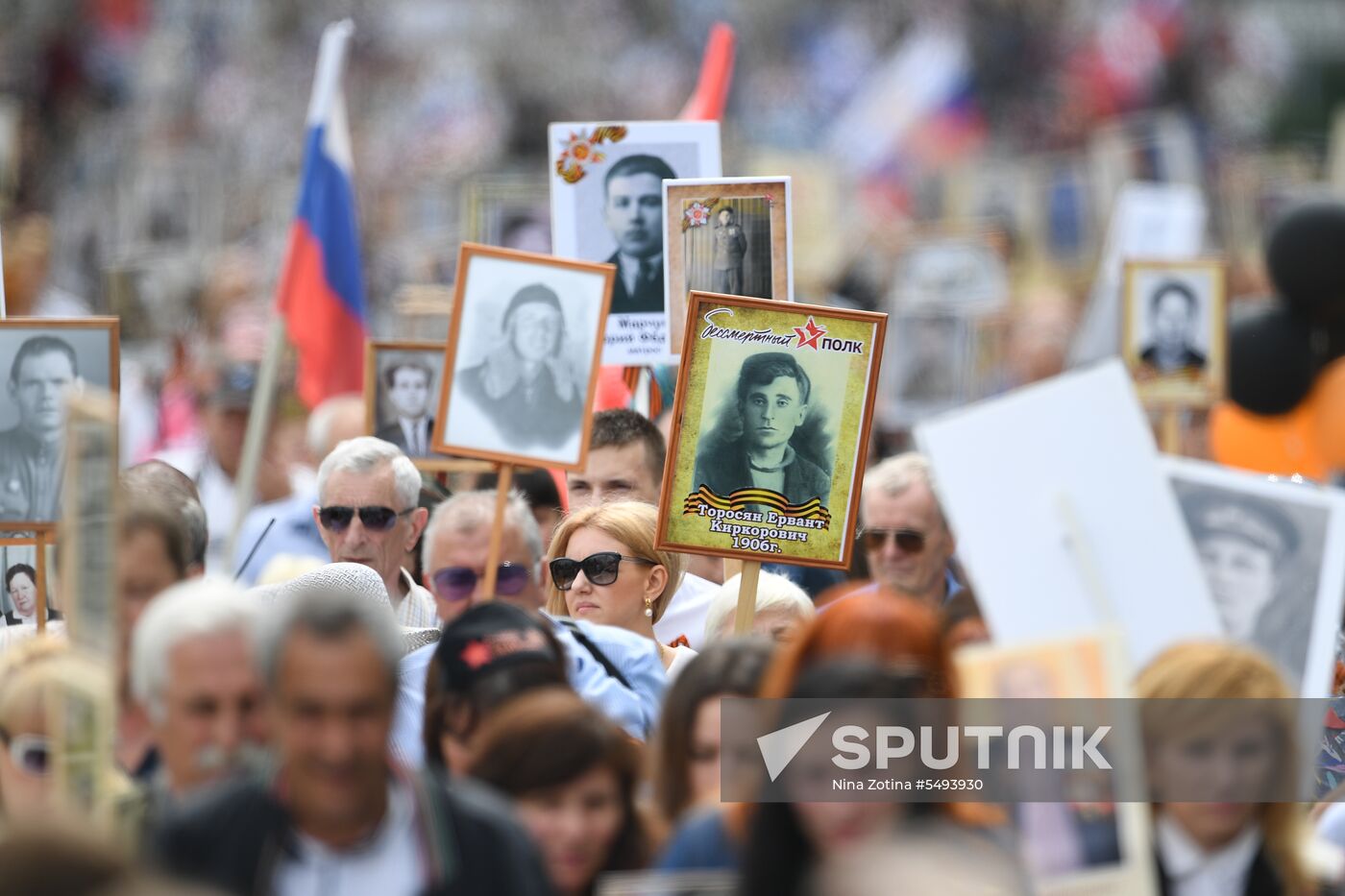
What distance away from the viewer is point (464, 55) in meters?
30.8

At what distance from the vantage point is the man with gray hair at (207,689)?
13.0ft

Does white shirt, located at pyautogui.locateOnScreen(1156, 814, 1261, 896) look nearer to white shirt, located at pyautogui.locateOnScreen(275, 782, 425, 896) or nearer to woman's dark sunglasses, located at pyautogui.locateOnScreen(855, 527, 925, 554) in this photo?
white shirt, located at pyautogui.locateOnScreen(275, 782, 425, 896)

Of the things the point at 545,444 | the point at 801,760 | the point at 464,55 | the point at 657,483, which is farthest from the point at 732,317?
the point at 464,55

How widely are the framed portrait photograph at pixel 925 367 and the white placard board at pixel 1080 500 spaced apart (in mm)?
7786

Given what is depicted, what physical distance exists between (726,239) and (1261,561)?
2539mm

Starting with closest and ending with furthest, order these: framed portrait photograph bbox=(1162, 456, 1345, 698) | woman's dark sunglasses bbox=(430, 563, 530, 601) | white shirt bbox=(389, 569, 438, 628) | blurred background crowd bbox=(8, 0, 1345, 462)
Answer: framed portrait photograph bbox=(1162, 456, 1345, 698) < woman's dark sunglasses bbox=(430, 563, 530, 601) < white shirt bbox=(389, 569, 438, 628) < blurred background crowd bbox=(8, 0, 1345, 462)

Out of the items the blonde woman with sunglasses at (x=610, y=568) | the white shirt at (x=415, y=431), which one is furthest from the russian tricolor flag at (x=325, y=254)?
the blonde woman with sunglasses at (x=610, y=568)

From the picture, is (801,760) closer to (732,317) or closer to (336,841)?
(336,841)

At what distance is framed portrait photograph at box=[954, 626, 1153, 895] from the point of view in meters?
3.99

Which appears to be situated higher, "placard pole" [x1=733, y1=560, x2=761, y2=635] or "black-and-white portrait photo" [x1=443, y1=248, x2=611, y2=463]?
"black-and-white portrait photo" [x1=443, y1=248, x2=611, y2=463]

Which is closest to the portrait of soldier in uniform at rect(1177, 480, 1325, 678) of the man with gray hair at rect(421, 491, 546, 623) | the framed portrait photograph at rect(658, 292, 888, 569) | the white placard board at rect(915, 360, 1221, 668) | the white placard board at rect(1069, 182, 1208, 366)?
the white placard board at rect(915, 360, 1221, 668)

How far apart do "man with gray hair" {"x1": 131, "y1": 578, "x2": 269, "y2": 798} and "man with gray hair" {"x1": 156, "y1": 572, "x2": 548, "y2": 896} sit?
0.49ft

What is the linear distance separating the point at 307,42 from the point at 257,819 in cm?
2777

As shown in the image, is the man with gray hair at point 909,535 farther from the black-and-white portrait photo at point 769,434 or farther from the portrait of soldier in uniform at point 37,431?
the portrait of soldier in uniform at point 37,431
